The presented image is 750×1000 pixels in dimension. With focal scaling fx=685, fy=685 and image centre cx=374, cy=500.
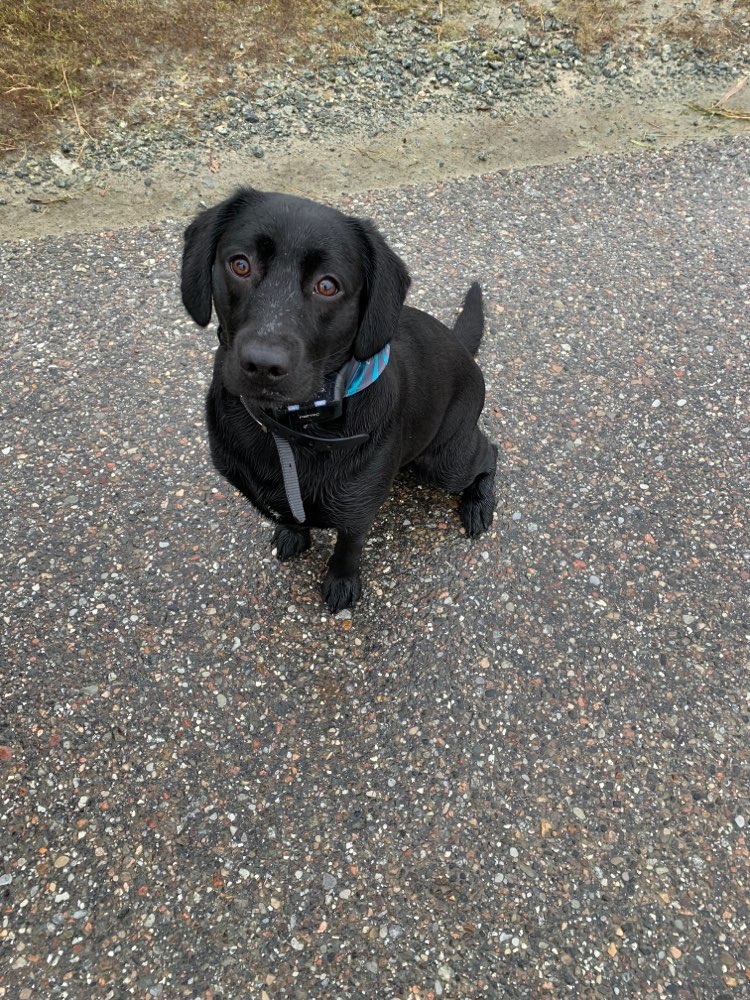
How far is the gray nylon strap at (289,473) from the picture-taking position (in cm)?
223

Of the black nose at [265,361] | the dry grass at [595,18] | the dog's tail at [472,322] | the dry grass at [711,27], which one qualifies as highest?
the dry grass at [711,27]

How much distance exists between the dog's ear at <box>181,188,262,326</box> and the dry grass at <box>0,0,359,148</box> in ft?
10.6

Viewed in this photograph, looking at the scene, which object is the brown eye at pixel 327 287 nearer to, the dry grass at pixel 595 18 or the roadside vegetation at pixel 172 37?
the roadside vegetation at pixel 172 37

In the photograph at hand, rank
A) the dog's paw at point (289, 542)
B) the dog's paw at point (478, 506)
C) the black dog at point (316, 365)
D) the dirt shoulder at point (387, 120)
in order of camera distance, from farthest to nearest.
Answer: the dirt shoulder at point (387, 120) → the dog's paw at point (478, 506) → the dog's paw at point (289, 542) → the black dog at point (316, 365)

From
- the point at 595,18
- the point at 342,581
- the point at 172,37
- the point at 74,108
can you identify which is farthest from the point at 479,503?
the point at 595,18

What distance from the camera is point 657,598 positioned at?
9.82 ft

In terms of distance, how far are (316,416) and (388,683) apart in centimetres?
115

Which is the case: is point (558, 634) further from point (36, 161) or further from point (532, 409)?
point (36, 161)

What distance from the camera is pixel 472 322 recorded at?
3.23m

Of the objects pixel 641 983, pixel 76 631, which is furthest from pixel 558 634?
pixel 76 631

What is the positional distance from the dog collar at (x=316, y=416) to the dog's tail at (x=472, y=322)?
106cm

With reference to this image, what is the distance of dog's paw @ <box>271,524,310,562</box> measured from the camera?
9.74 ft

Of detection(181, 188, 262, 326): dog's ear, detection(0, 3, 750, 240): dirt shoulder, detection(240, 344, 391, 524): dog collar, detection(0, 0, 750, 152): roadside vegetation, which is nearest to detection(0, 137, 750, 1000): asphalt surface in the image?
detection(0, 3, 750, 240): dirt shoulder

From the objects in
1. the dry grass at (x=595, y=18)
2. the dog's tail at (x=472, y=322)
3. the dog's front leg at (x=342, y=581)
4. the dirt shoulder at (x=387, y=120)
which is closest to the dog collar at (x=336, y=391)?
the dog's front leg at (x=342, y=581)
